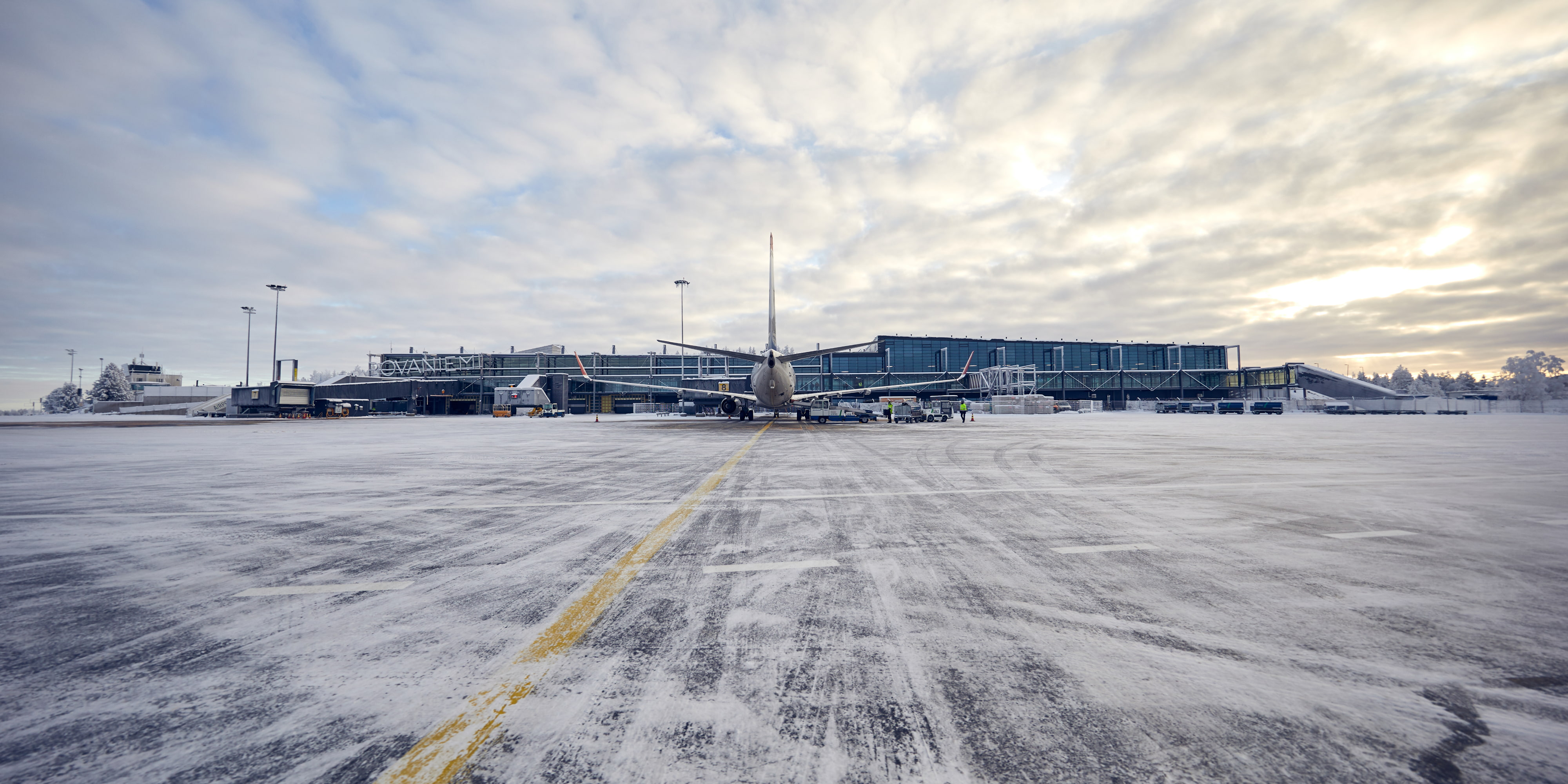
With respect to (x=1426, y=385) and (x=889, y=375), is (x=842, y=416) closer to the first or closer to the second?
(x=889, y=375)

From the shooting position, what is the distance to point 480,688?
125 inches

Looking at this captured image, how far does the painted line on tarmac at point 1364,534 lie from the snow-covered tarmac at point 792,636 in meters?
0.10

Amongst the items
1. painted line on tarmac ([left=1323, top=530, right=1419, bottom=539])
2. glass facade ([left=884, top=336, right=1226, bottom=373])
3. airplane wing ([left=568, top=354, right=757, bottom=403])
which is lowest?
painted line on tarmac ([left=1323, top=530, right=1419, bottom=539])

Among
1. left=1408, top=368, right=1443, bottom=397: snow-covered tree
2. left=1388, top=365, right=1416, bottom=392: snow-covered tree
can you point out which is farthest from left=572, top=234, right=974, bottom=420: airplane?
left=1388, top=365, right=1416, bottom=392: snow-covered tree

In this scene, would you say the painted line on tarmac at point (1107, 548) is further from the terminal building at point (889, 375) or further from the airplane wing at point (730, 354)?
the terminal building at point (889, 375)

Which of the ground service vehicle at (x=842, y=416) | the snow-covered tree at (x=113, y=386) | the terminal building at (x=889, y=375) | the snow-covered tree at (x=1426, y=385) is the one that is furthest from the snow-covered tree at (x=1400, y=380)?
the snow-covered tree at (x=113, y=386)

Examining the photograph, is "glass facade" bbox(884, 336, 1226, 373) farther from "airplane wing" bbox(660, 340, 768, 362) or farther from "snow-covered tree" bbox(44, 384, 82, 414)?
"snow-covered tree" bbox(44, 384, 82, 414)

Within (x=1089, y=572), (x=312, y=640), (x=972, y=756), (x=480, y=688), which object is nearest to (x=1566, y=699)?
(x=1089, y=572)

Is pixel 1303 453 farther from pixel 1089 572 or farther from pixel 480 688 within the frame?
pixel 480 688

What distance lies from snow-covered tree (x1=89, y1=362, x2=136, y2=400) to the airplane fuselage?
128956 millimetres

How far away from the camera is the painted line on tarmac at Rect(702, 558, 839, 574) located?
5473mm

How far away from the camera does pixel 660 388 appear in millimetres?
Result: 37344

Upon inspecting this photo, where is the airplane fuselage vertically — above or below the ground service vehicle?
above

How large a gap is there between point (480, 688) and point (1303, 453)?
2187 cm
